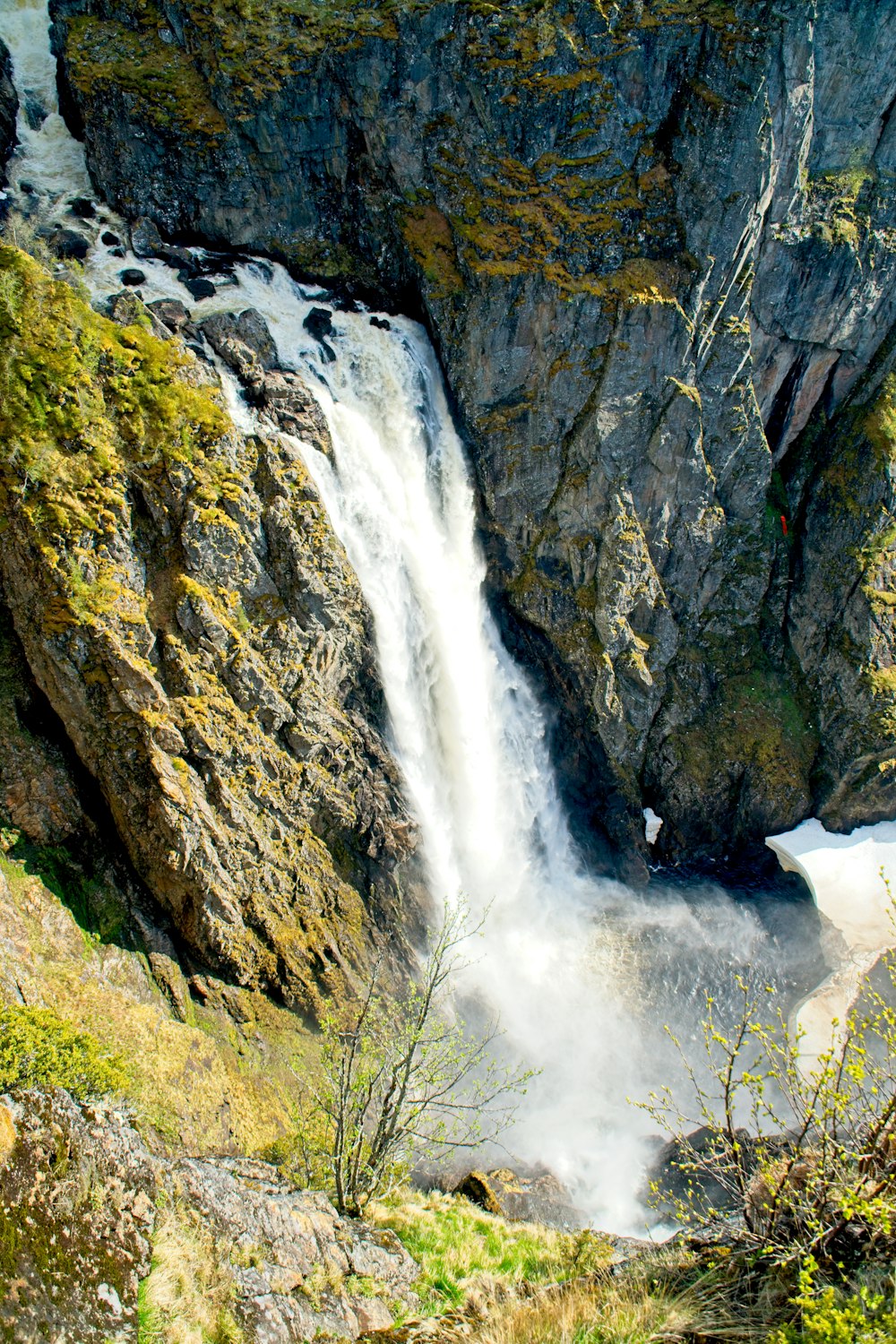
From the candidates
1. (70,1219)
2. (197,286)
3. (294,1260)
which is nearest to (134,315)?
(197,286)

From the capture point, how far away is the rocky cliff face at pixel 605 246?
2769 cm

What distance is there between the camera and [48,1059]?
28.1ft

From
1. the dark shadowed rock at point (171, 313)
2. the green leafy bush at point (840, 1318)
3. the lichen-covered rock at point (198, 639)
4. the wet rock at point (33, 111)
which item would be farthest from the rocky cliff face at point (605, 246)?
the green leafy bush at point (840, 1318)

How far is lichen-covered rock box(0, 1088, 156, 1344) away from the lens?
20.7ft

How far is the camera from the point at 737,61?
27.2 meters

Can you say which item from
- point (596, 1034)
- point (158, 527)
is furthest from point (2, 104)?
point (596, 1034)

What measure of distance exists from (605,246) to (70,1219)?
31881mm

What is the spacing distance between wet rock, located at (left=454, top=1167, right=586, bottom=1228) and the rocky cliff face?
14.1 meters

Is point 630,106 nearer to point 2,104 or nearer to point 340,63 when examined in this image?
point 340,63

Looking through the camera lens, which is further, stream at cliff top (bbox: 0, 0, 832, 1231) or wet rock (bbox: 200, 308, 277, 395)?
stream at cliff top (bbox: 0, 0, 832, 1231)

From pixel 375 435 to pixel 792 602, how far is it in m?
20.6

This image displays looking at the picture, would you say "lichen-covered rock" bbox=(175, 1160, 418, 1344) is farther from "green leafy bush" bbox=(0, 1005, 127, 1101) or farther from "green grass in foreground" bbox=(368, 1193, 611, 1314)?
"green leafy bush" bbox=(0, 1005, 127, 1101)

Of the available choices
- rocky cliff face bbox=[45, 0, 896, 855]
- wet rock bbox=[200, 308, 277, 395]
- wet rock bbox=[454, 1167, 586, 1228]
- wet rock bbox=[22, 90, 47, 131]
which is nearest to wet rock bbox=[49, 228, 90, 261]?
rocky cliff face bbox=[45, 0, 896, 855]

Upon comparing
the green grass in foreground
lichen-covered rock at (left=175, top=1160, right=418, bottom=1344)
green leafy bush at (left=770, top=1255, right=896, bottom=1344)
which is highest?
green leafy bush at (left=770, top=1255, right=896, bottom=1344)
